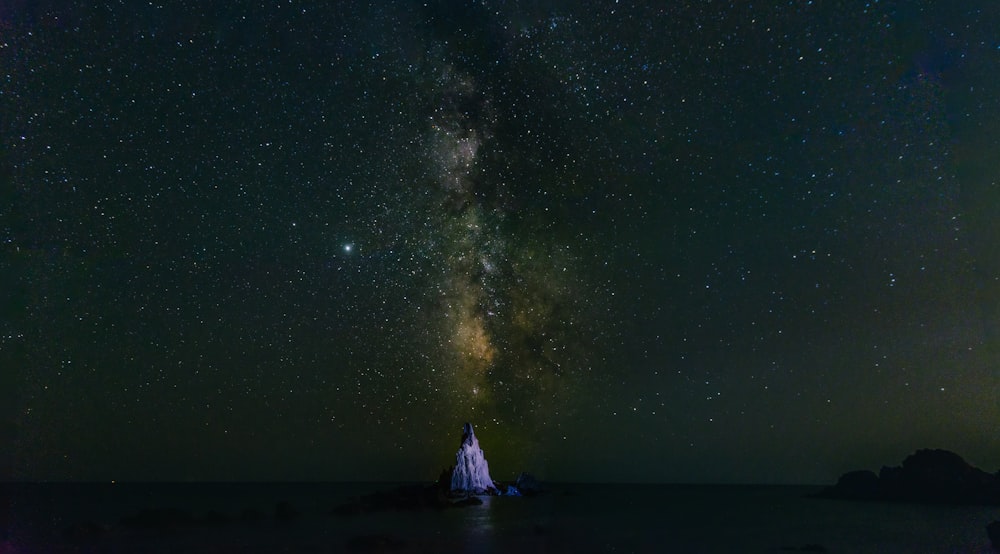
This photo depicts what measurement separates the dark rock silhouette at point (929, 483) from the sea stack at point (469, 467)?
70.8 metres

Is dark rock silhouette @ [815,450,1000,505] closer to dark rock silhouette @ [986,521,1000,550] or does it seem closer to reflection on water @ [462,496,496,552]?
dark rock silhouette @ [986,521,1000,550]

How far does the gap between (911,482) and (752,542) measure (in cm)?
8437

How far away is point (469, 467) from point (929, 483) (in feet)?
269

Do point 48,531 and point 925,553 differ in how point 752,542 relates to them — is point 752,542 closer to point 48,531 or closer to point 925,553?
point 925,553

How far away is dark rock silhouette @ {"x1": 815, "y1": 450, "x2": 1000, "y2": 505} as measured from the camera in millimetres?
87062

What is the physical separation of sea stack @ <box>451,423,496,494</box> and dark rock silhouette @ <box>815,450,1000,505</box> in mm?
70752

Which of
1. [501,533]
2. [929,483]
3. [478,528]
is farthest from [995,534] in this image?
[929,483]

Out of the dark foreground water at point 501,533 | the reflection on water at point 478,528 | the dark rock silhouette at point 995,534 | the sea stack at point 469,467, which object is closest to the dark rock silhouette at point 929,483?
the dark foreground water at point 501,533

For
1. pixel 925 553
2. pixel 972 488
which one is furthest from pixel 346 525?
pixel 972 488

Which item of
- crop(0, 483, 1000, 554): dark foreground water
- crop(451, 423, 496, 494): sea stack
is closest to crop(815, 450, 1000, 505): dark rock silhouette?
crop(0, 483, 1000, 554): dark foreground water

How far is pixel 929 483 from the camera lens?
93.5 meters

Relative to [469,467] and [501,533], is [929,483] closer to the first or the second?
[469,467]

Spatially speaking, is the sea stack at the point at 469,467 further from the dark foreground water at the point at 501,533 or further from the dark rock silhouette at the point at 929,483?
the dark rock silhouette at the point at 929,483

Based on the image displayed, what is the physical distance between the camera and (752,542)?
36219 millimetres
